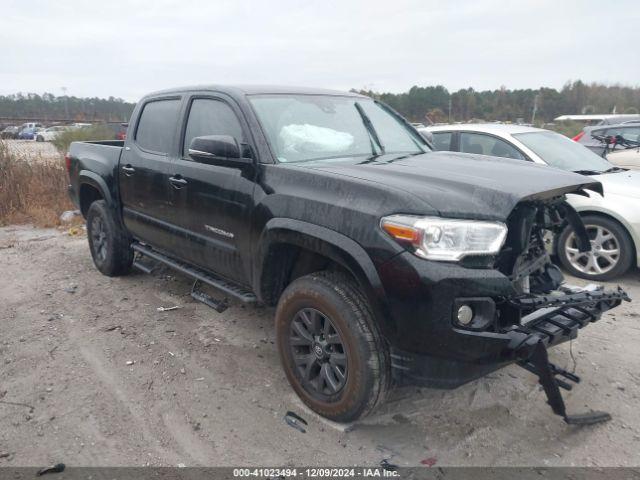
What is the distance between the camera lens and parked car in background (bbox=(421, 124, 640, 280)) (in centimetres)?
507

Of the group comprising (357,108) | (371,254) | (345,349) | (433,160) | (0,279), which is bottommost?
(0,279)

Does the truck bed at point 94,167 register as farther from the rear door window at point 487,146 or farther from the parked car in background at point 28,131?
the parked car in background at point 28,131

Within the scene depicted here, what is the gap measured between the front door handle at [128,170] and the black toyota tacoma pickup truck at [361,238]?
0.29m

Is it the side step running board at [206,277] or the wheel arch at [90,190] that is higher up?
the wheel arch at [90,190]

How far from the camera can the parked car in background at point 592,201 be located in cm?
507

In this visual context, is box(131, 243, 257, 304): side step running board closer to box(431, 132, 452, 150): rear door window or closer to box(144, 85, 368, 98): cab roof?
box(144, 85, 368, 98): cab roof

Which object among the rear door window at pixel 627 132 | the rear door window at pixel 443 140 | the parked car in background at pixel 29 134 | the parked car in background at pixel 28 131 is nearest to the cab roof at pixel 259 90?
the rear door window at pixel 443 140

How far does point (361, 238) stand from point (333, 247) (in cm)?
20

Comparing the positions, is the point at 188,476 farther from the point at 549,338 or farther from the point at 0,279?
the point at 0,279

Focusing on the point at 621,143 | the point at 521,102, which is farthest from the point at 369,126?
the point at 521,102

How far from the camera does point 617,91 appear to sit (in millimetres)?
41812

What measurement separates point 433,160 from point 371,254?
1.27 meters

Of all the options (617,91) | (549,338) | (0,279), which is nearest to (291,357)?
(549,338)

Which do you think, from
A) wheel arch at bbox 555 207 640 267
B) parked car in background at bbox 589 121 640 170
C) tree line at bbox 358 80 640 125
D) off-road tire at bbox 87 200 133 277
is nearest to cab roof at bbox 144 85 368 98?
off-road tire at bbox 87 200 133 277
